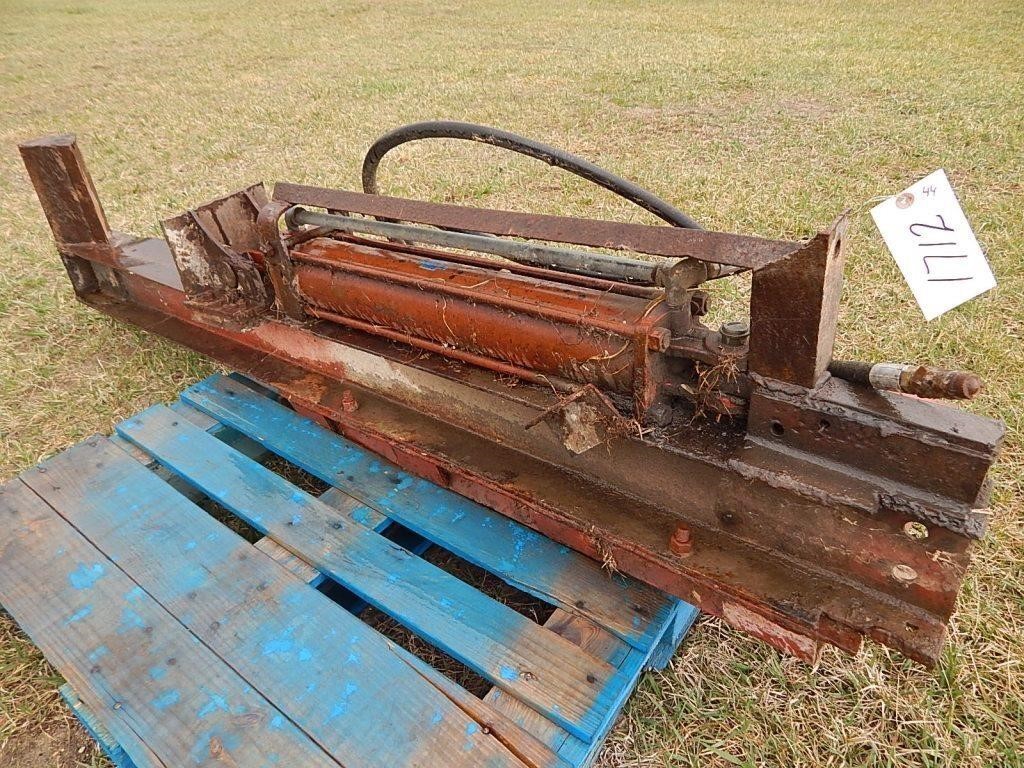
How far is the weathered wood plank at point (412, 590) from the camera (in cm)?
156

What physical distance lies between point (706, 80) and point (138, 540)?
726 cm

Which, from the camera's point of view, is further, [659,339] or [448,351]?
[448,351]

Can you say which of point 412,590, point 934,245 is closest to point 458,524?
point 412,590

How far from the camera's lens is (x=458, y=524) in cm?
201

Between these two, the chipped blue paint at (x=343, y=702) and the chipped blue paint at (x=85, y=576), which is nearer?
the chipped blue paint at (x=343, y=702)

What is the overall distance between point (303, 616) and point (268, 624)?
0.29ft

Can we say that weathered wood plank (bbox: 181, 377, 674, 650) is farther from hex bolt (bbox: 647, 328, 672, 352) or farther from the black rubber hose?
the black rubber hose

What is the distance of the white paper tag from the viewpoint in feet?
3.96

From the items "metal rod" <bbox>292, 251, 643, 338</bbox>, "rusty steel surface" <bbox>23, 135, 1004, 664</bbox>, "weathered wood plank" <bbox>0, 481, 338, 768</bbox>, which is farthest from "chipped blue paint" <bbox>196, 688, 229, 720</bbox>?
"metal rod" <bbox>292, 251, 643, 338</bbox>

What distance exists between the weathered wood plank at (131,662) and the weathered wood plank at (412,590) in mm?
360

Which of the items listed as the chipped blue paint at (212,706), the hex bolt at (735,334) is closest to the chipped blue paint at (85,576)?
the chipped blue paint at (212,706)

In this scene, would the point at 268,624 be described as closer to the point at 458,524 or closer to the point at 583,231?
the point at 458,524

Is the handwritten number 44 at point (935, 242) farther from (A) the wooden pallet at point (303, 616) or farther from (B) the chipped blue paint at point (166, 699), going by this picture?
(B) the chipped blue paint at point (166, 699)

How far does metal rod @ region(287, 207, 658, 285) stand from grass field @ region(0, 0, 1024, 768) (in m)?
1.01
